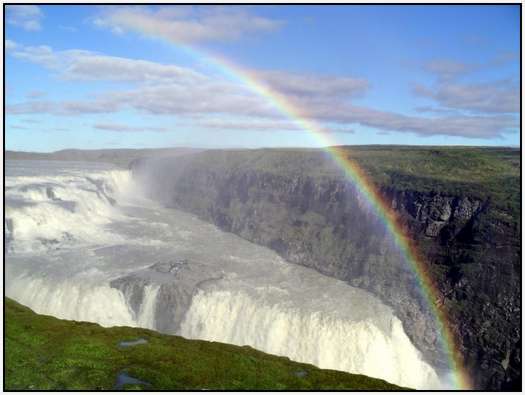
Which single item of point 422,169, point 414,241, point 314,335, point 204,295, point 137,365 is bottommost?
point 314,335

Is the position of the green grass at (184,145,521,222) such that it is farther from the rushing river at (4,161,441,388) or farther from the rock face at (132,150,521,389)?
the rushing river at (4,161,441,388)

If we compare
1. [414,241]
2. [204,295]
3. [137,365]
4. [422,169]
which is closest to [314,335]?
[204,295]

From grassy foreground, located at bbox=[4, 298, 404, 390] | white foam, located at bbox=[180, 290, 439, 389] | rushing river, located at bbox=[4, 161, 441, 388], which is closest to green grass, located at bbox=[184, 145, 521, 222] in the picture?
rushing river, located at bbox=[4, 161, 441, 388]

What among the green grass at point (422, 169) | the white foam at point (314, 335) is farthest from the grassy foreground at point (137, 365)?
the green grass at point (422, 169)

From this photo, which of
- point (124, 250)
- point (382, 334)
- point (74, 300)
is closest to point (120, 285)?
point (74, 300)

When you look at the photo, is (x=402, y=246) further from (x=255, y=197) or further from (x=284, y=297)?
(x=255, y=197)

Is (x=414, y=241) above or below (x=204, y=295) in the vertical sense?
above

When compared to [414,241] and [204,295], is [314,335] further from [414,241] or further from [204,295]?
[414,241]
